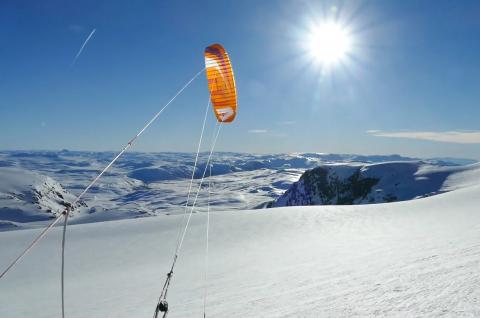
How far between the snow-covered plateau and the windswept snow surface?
0.13 feet

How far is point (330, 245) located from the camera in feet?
42.3

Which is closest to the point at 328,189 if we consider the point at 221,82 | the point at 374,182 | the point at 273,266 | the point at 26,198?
the point at 374,182

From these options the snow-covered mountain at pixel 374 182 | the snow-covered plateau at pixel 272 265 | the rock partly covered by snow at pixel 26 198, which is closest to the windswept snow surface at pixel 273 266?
the snow-covered plateau at pixel 272 265

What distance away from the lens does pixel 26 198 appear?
124m

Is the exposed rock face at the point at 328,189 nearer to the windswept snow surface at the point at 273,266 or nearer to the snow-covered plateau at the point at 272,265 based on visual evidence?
the snow-covered plateau at the point at 272,265

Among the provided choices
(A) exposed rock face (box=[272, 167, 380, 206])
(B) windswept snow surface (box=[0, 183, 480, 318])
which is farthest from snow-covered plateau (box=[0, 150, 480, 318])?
(A) exposed rock face (box=[272, 167, 380, 206])

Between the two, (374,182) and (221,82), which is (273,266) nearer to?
(221,82)

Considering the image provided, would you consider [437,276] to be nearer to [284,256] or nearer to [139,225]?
[284,256]

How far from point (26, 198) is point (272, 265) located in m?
137

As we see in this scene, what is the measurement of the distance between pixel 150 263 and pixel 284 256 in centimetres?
516

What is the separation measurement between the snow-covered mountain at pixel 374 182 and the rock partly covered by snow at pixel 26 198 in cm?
Answer: 7820

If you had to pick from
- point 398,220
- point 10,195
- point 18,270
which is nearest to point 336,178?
point 398,220

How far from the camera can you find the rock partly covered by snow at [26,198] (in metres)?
108

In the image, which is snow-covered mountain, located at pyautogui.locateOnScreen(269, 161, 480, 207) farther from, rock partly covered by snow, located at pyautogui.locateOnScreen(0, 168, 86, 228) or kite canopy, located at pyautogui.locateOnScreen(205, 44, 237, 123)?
rock partly covered by snow, located at pyautogui.locateOnScreen(0, 168, 86, 228)
